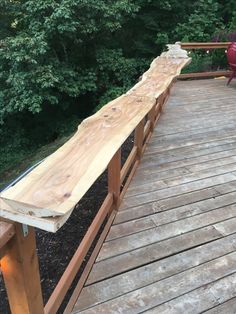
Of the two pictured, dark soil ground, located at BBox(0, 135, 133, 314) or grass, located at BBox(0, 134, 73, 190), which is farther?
grass, located at BBox(0, 134, 73, 190)

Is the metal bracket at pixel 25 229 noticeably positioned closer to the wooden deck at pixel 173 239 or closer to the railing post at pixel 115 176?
the wooden deck at pixel 173 239

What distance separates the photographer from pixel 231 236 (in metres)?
2.27

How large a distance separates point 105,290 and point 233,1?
989 cm

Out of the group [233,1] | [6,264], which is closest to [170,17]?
[233,1]

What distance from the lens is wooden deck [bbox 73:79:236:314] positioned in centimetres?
180

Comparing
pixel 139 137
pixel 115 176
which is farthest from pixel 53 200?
pixel 139 137

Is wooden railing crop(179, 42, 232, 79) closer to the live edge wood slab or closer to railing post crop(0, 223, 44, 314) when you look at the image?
the live edge wood slab

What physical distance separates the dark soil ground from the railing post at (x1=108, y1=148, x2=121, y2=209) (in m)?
0.33

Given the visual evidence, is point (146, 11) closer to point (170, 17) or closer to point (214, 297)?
point (170, 17)

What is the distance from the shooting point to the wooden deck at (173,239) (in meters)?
1.80

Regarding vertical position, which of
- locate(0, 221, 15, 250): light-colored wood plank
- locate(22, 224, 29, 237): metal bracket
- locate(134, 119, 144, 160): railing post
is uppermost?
locate(0, 221, 15, 250): light-colored wood plank

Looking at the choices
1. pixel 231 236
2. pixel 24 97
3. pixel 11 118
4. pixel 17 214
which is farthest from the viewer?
pixel 11 118

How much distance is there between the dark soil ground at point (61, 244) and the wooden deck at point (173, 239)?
0.92ft

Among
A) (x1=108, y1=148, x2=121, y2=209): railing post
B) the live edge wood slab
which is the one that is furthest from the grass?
the live edge wood slab
